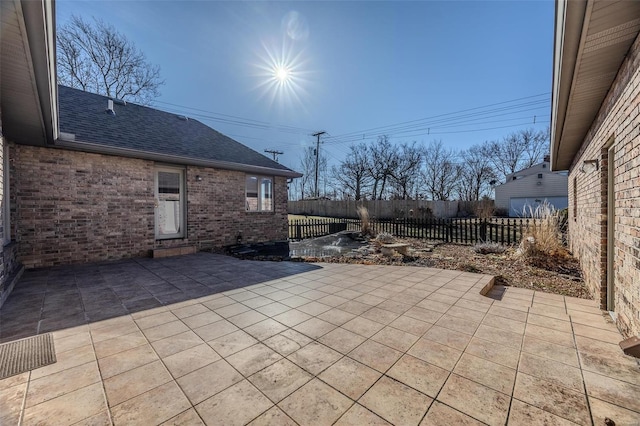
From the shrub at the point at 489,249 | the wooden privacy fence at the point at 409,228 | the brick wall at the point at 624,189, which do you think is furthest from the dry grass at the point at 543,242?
the wooden privacy fence at the point at 409,228

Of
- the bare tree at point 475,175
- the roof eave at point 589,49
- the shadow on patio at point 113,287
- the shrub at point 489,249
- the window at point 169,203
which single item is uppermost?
the bare tree at point 475,175

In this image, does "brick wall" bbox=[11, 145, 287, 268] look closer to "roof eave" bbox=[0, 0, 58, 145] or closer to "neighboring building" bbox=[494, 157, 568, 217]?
"roof eave" bbox=[0, 0, 58, 145]

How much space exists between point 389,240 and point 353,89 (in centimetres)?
1005

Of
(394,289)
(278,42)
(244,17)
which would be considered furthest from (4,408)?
(278,42)

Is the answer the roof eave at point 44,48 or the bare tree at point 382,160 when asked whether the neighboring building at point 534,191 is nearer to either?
the bare tree at point 382,160

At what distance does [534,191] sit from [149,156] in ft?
97.6

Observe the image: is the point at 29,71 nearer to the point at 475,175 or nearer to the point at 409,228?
the point at 409,228

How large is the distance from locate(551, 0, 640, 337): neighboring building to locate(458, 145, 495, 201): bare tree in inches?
1225

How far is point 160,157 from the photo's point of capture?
6762 mm

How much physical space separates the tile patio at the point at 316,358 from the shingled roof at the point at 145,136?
11.6 ft

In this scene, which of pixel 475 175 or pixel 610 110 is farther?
pixel 475 175

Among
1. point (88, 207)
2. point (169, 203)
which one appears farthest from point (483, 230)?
point (88, 207)

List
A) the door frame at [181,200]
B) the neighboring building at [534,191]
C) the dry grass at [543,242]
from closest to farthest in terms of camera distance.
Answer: the dry grass at [543,242], the door frame at [181,200], the neighboring building at [534,191]

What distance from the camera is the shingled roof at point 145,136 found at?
239 inches
